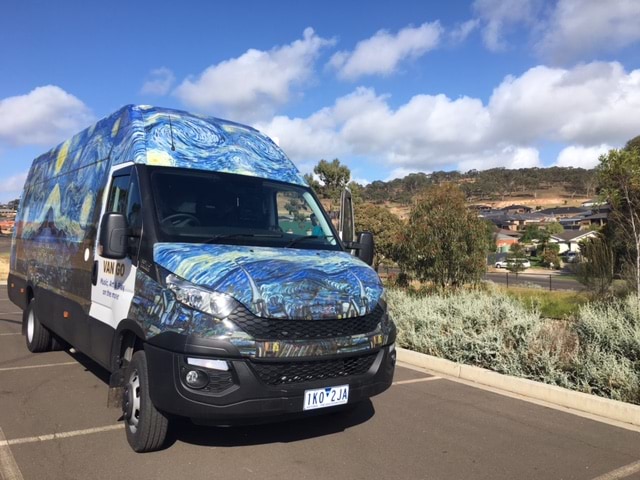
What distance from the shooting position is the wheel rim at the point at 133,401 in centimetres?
450

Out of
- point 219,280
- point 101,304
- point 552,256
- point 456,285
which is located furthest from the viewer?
point 552,256

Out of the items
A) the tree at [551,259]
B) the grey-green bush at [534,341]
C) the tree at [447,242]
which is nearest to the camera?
the grey-green bush at [534,341]

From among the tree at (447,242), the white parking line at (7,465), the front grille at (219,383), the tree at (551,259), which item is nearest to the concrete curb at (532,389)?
the front grille at (219,383)

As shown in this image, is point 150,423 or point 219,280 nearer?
point 219,280

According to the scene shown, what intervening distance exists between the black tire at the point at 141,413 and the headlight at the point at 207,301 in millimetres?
745

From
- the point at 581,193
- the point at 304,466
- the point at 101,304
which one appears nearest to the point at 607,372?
the point at 304,466

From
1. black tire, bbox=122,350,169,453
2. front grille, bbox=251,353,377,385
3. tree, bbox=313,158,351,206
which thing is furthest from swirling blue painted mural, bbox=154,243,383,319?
tree, bbox=313,158,351,206

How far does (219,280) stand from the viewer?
402 centimetres

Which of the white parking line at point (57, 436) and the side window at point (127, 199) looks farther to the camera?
the side window at point (127, 199)

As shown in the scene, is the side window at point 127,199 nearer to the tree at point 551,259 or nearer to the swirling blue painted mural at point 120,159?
the swirling blue painted mural at point 120,159

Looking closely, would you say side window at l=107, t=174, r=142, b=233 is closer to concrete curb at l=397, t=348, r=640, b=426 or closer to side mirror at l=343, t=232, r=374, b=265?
side mirror at l=343, t=232, r=374, b=265

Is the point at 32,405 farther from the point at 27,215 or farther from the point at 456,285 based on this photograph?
the point at 456,285

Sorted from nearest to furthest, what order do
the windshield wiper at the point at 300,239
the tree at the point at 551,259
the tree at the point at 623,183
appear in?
the windshield wiper at the point at 300,239
the tree at the point at 623,183
the tree at the point at 551,259

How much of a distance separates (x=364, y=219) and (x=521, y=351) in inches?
644
